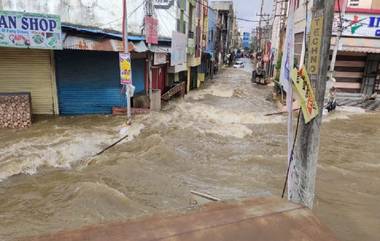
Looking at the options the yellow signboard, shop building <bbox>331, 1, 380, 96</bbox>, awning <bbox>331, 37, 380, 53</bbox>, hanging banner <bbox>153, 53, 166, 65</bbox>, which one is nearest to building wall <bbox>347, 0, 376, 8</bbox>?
shop building <bbox>331, 1, 380, 96</bbox>

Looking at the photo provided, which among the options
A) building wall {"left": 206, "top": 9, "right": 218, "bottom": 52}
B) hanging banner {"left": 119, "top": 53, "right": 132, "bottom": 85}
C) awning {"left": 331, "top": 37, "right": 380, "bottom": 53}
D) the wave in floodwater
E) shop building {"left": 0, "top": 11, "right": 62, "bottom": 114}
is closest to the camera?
the wave in floodwater

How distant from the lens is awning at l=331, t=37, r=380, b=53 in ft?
51.8

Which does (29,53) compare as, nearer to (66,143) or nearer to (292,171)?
(66,143)

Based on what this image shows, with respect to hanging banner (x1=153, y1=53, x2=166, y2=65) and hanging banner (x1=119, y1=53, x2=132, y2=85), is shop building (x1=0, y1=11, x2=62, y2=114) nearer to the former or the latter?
hanging banner (x1=119, y1=53, x2=132, y2=85)

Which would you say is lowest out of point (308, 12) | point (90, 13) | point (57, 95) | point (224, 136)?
point (224, 136)

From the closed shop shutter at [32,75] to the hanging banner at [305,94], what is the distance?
11.7 metres

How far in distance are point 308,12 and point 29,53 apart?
11913 millimetres

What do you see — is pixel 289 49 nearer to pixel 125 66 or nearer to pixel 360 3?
pixel 125 66

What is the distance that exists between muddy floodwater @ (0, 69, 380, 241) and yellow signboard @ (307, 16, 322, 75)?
158cm

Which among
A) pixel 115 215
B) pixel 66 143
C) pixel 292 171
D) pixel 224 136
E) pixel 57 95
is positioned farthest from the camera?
pixel 57 95

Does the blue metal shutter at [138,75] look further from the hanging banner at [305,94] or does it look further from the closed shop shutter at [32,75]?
the hanging banner at [305,94]

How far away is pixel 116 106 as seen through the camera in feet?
44.6

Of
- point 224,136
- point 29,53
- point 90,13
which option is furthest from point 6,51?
point 224,136

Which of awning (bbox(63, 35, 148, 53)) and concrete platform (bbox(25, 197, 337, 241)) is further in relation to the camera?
awning (bbox(63, 35, 148, 53))
